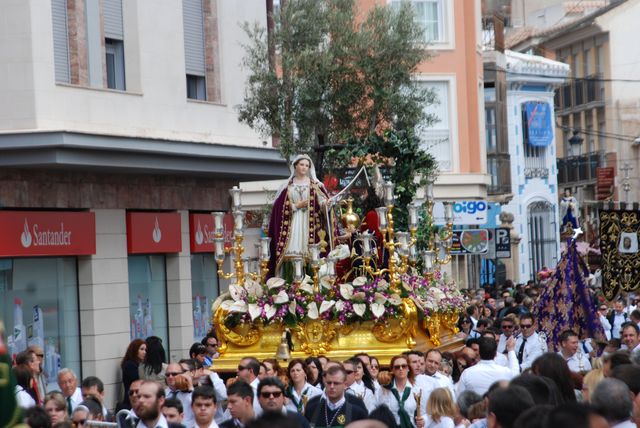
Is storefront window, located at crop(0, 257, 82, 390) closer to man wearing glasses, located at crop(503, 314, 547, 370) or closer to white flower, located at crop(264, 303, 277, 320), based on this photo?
white flower, located at crop(264, 303, 277, 320)

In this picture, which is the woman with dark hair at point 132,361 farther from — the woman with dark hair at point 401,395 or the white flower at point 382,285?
the woman with dark hair at point 401,395

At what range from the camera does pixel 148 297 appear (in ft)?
77.7

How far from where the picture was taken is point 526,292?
2992 centimetres

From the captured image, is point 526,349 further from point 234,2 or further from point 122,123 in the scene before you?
point 234,2

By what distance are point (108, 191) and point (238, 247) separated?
14.5 feet

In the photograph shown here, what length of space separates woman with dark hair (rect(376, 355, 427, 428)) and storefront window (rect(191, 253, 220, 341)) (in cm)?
1157

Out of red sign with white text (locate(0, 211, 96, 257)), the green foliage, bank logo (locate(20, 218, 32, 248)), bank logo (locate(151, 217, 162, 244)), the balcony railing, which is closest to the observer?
red sign with white text (locate(0, 211, 96, 257))

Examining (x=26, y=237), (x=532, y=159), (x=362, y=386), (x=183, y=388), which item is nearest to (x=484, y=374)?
(x=362, y=386)

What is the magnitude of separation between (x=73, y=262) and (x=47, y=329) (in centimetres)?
116

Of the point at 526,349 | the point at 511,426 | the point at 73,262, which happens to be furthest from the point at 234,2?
the point at 511,426

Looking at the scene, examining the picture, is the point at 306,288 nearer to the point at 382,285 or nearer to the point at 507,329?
the point at 382,285

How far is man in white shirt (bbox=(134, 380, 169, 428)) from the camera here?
10.7 m

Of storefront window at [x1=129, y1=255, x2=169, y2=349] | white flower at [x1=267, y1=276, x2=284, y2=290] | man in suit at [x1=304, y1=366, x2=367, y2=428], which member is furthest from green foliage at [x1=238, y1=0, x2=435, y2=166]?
man in suit at [x1=304, y1=366, x2=367, y2=428]

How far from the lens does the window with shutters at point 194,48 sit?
948 inches
